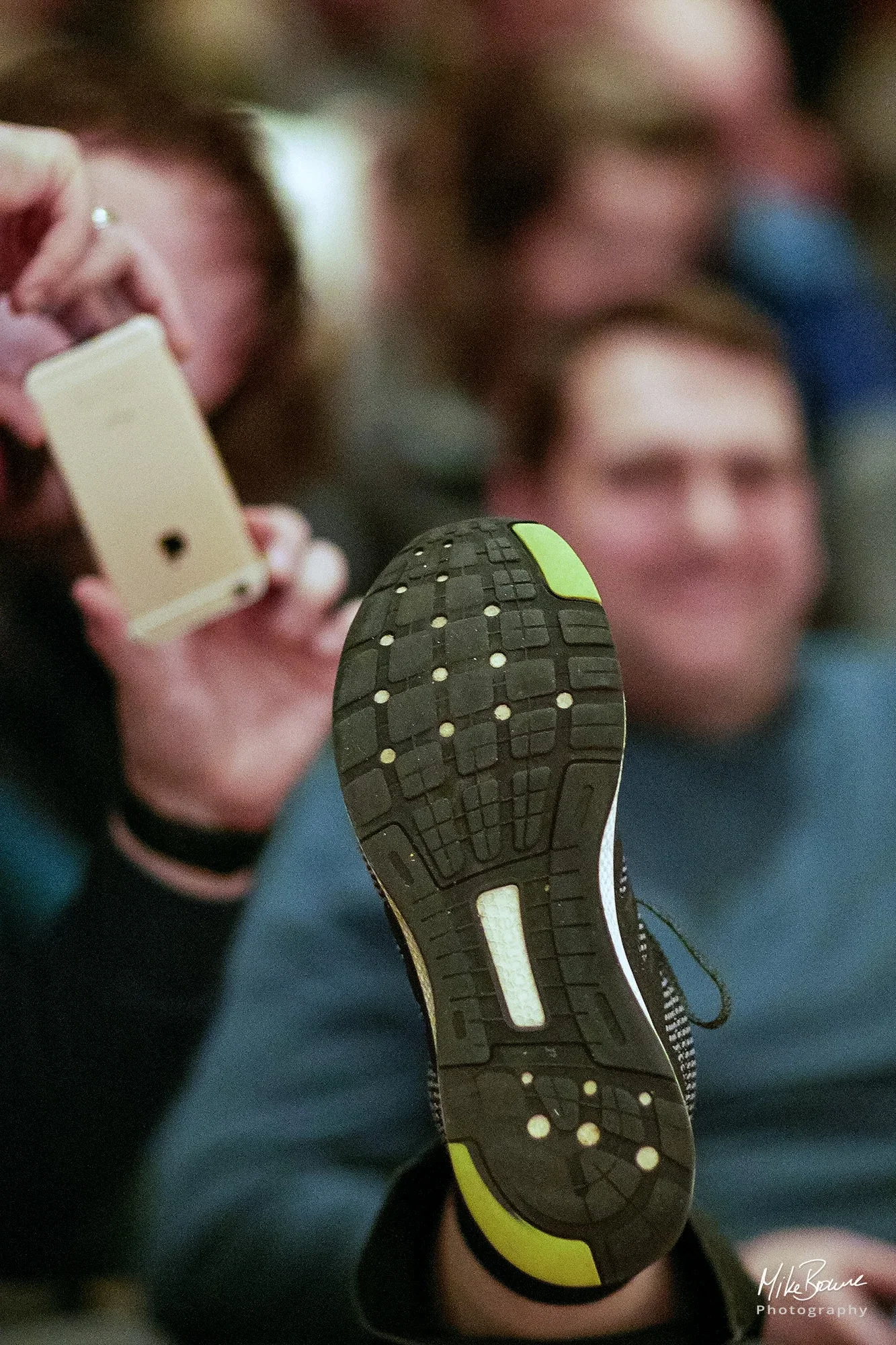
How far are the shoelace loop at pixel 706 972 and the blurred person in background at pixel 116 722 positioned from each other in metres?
0.25

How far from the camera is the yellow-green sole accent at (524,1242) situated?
55cm

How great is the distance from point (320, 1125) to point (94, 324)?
51cm

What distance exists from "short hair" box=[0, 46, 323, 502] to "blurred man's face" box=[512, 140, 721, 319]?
1.04 ft

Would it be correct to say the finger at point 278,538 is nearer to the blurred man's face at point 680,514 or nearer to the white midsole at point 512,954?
the blurred man's face at point 680,514

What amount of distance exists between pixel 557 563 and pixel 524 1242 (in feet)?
1.01

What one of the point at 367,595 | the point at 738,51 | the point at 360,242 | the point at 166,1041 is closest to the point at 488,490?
the point at 360,242

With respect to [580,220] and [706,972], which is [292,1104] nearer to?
[706,972]

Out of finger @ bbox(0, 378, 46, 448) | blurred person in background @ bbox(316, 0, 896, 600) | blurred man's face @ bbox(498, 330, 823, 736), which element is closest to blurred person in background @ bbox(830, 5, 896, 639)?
blurred person in background @ bbox(316, 0, 896, 600)

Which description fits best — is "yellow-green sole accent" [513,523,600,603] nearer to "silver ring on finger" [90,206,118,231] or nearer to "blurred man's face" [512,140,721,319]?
"silver ring on finger" [90,206,118,231]

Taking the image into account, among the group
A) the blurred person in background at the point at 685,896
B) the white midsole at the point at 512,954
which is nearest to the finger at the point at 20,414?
the blurred person in background at the point at 685,896

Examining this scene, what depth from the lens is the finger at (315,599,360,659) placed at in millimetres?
769

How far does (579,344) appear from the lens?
0.95m

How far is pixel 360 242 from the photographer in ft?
3.21

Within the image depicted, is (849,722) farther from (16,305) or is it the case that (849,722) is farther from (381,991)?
(16,305)
